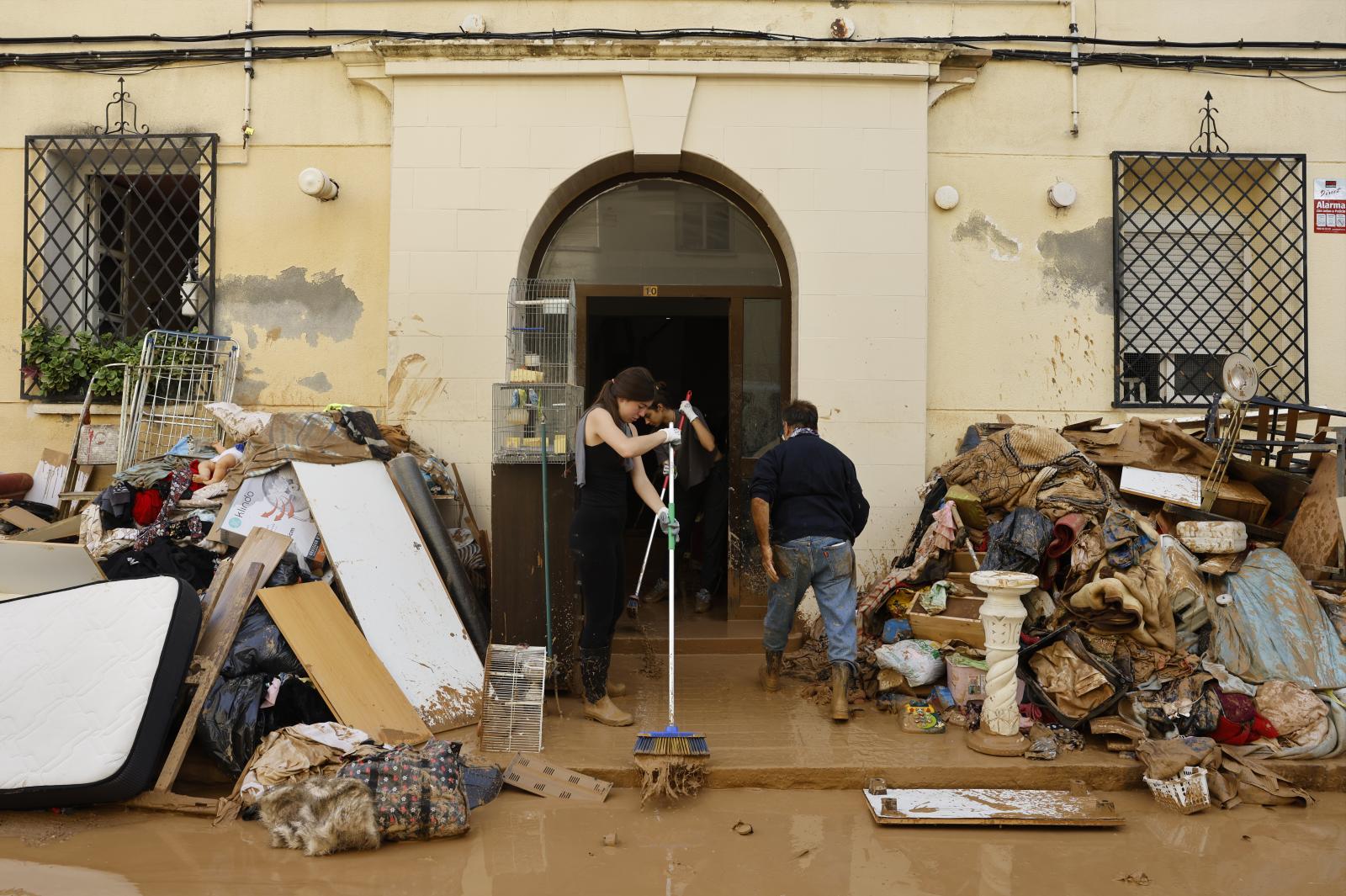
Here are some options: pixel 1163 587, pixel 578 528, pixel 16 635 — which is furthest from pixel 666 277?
pixel 16 635

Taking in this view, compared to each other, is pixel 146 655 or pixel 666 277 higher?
pixel 666 277

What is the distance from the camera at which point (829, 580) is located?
522cm

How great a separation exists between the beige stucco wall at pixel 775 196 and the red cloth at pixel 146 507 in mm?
1359

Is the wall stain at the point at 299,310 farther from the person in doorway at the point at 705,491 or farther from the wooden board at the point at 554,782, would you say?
the wooden board at the point at 554,782

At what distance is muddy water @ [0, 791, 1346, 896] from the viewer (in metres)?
3.38

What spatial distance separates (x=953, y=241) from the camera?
22.9ft

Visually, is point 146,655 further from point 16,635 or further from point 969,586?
point 969,586

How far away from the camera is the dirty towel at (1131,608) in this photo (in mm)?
4855

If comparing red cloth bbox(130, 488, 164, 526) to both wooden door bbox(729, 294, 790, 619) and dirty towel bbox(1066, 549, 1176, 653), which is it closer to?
wooden door bbox(729, 294, 790, 619)

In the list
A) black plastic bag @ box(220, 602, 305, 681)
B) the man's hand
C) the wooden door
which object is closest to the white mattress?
black plastic bag @ box(220, 602, 305, 681)

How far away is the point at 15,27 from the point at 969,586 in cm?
845

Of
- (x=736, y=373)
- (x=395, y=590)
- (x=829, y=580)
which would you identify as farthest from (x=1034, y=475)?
(x=395, y=590)

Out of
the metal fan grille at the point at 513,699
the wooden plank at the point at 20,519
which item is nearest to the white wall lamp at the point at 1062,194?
the metal fan grille at the point at 513,699

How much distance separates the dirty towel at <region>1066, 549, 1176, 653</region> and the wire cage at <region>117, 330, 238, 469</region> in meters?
6.02
